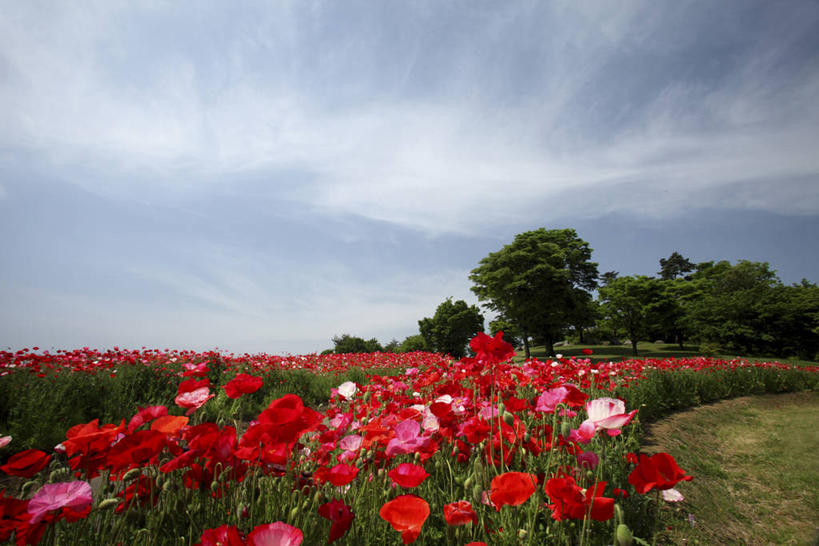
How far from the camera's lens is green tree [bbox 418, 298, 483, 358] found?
29.6m

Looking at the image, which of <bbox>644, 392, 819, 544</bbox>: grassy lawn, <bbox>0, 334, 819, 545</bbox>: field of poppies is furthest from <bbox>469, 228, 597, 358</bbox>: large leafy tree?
<bbox>0, 334, 819, 545</bbox>: field of poppies

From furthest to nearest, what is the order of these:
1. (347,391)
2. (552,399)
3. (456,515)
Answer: (347,391) → (552,399) → (456,515)

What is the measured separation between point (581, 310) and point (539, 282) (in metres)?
3.43

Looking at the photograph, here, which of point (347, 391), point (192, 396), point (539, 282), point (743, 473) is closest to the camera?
point (192, 396)

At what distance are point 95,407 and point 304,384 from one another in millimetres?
3582

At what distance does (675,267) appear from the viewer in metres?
60.1

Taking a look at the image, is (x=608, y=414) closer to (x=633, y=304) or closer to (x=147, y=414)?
(x=147, y=414)

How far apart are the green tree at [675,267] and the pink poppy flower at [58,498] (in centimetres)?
7353

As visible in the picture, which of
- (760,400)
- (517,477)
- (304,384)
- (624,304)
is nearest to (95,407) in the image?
(304,384)

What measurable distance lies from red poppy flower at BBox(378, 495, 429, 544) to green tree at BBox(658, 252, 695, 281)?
72965mm

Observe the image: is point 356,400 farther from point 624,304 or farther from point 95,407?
point 624,304

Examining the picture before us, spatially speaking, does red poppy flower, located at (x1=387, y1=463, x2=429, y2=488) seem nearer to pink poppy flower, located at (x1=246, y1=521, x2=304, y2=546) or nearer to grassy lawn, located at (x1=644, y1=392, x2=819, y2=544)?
pink poppy flower, located at (x1=246, y1=521, x2=304, y2=546)

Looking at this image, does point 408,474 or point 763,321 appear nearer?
point 408,474

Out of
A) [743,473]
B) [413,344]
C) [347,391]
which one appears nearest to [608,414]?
[347,391]
